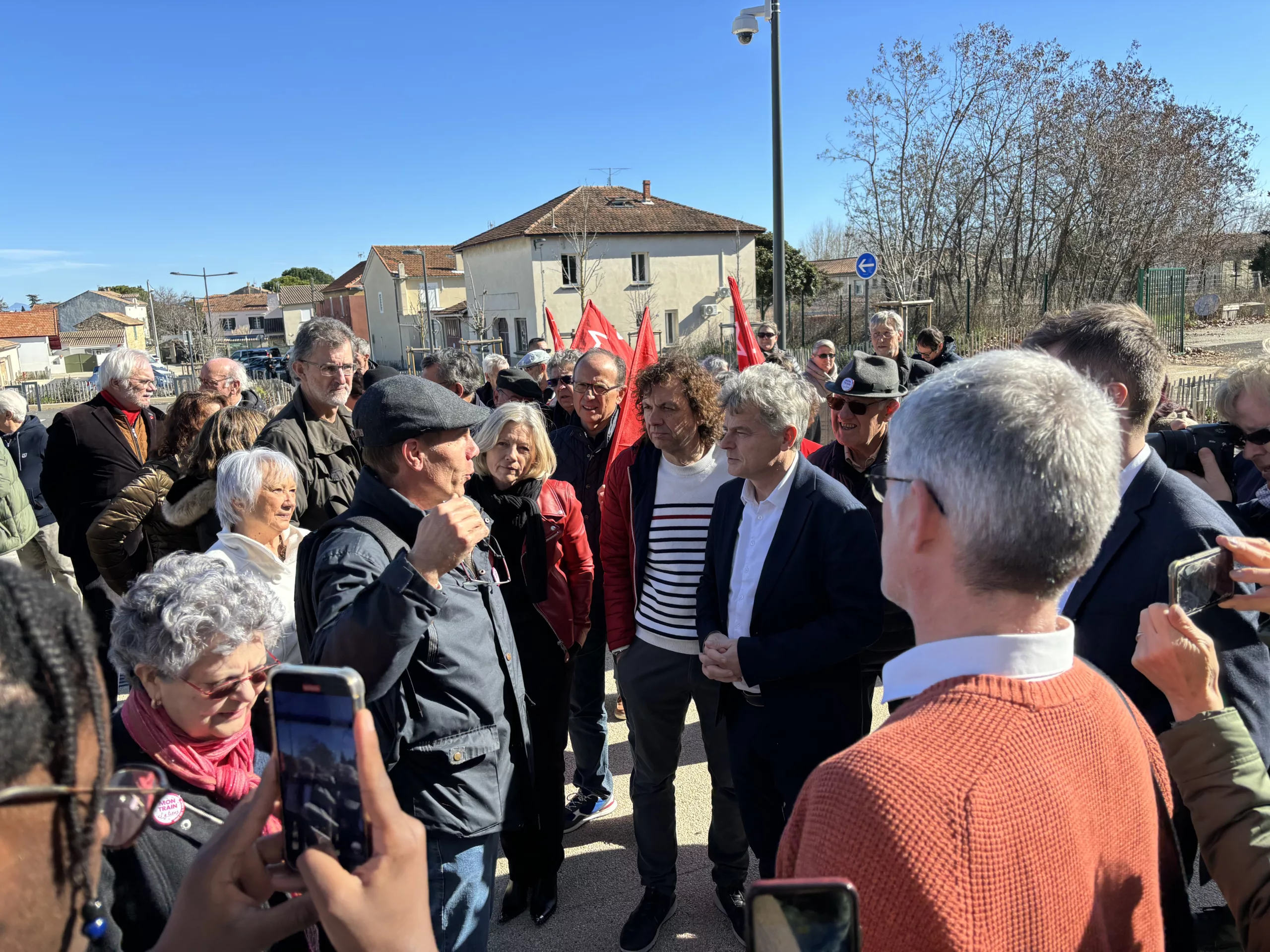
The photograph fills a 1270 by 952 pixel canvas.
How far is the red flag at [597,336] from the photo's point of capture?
7180mm

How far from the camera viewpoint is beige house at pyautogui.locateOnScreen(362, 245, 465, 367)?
47750 millimetres

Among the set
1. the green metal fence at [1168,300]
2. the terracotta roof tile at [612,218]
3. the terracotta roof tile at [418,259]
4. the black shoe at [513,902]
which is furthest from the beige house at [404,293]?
the black shoe at [513,902]

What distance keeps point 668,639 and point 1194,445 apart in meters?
2.29

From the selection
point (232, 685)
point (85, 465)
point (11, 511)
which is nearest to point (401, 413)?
point (232, 685)

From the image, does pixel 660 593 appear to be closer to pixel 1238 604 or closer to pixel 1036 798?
pixel 1238 604

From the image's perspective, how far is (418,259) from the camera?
51469 millimetres

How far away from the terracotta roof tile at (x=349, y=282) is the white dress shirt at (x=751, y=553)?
61.9m

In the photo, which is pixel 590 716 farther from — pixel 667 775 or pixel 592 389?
pixel 592 389

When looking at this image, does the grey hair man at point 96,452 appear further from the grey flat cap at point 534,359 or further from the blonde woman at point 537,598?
the grey flat cap at point 534,359

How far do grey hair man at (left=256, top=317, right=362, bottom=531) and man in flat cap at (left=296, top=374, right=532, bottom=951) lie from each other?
1.64 meters

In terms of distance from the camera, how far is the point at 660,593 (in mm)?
3344

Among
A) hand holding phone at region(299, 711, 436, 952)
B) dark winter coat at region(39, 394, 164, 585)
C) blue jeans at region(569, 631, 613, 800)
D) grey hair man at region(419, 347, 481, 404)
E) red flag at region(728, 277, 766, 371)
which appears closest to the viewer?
hand holding phone at region(299, 711, 436, 952)

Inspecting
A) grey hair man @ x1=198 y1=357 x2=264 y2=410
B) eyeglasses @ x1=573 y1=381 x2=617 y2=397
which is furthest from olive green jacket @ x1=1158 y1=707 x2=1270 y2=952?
grey hair man @ x1=198 y1=357 x2=264 y2=410

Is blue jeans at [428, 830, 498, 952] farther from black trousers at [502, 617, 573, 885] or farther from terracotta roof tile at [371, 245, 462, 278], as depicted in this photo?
terracotta roof tile at [371, 245, 462, 278]
